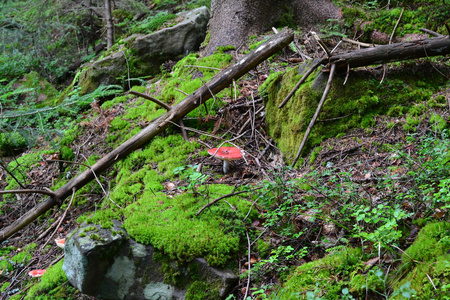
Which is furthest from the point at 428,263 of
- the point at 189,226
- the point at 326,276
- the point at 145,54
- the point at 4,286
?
the point at 145,54

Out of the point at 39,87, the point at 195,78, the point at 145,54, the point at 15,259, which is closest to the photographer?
the point at 15,259

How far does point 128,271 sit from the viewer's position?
10.3 ft

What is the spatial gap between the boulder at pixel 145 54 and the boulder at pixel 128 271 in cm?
541

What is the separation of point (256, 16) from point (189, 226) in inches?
201

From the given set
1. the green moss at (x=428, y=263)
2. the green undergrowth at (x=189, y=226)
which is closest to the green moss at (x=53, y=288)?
the green undergrowth at (x=189, y=226)

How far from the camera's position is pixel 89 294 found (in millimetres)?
3133

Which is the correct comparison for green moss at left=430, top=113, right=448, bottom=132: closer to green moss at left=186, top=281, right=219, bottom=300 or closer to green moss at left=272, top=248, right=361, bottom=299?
green moss at left=272, top=248, right=361, bottom=299

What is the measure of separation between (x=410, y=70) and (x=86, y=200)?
200 inches

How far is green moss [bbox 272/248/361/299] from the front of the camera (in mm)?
2252

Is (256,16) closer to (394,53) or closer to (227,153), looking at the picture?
(394,53)

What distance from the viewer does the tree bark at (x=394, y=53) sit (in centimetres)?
383

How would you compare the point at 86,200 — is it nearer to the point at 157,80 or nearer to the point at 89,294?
the point at 89,294

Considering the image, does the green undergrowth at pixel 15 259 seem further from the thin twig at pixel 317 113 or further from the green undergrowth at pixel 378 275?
the thin twig at pixel 317 113

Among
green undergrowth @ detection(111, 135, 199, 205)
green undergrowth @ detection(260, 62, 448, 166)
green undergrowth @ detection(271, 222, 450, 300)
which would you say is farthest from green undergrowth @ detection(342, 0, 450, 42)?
green undergrowth @ detection(271, 222, 450, 300)
